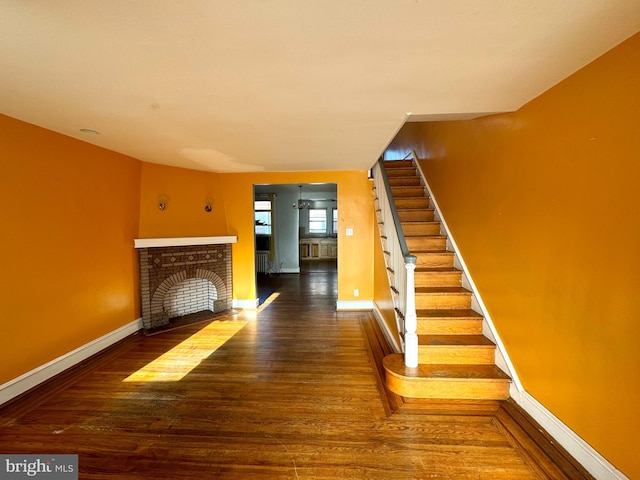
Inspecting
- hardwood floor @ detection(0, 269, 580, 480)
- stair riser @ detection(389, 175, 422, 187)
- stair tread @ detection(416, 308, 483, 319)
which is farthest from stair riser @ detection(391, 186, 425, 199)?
hardwood floor @ detection(0, 269, 580, 480)

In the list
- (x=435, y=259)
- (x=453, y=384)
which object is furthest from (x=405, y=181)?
(x=453, y=384)

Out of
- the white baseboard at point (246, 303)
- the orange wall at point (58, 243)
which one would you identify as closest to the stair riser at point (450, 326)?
the white baseboard at point (246, 303)

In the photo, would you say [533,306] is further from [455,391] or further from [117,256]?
[117,256]

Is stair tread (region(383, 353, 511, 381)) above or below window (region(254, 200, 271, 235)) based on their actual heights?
below

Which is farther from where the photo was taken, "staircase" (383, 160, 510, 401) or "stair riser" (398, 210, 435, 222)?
"stair riser" (398, 210, 435, 222)

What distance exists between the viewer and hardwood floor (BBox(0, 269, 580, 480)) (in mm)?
1578

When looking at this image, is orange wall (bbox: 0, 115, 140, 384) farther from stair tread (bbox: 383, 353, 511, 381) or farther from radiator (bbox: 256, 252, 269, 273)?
radiator (bbox: 256, 252, 269, 273)

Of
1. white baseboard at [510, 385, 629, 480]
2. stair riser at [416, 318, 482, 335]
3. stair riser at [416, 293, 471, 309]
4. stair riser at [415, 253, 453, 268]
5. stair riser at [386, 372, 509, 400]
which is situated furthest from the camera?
stair riser at [415, 253, 453, 268]

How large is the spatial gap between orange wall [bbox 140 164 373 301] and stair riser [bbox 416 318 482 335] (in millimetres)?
1851

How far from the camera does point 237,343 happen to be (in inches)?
126

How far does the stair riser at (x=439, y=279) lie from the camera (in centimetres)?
292

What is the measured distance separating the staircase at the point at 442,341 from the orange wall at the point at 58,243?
3.05 m

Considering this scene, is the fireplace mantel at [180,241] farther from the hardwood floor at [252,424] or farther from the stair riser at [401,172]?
the stair riser at [401,172]

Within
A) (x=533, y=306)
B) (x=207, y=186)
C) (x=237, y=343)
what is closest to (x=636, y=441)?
(x=533, y=306)
